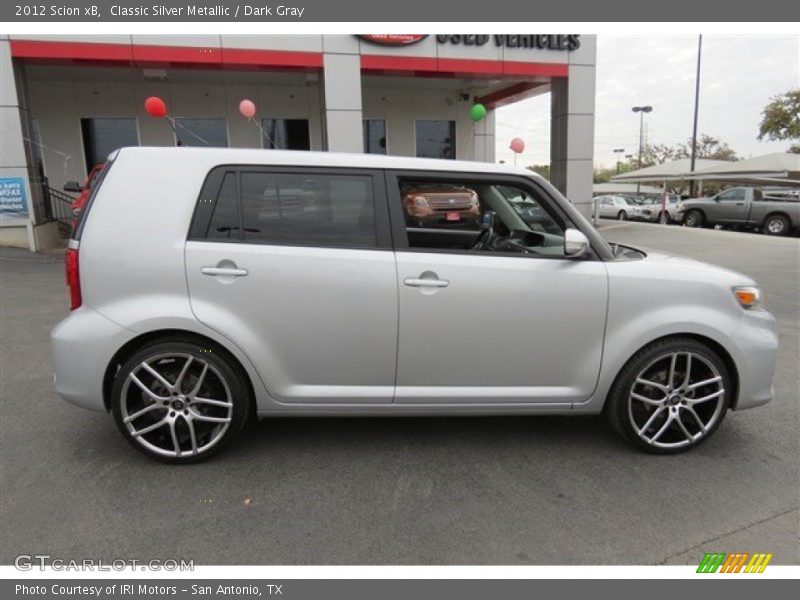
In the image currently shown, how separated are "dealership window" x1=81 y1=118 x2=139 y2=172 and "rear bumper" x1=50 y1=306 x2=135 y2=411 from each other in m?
14.9

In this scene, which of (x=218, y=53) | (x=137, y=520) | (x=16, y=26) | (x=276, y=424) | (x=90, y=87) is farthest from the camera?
(x=90, y=87)

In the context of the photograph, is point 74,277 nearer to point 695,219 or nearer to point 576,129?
point 576,129

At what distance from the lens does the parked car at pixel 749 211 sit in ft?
61.6

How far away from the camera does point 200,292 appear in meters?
3.08

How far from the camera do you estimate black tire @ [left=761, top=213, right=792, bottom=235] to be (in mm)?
18734

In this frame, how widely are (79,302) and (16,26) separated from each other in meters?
10.6

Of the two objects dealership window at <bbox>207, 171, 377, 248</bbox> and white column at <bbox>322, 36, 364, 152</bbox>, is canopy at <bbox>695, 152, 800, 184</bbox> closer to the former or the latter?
white column at <bbox>322, 36, 364, 152</bbox>

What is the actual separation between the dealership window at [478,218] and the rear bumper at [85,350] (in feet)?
5.77

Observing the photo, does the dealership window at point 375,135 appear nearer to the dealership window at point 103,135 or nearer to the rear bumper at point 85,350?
the dealership window at point 103,135

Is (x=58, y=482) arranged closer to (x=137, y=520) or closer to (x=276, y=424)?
(x=137, y=520)

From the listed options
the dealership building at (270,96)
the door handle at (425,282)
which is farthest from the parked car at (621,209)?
the door handle at (425,282)

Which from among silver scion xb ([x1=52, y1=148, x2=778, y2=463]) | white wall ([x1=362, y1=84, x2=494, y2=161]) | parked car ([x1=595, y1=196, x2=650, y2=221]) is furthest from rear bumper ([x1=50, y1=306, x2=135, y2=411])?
parked car ([x1=595, y1=196, x2=650, y2=221])

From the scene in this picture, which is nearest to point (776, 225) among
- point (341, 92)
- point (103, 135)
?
point (341, 92)

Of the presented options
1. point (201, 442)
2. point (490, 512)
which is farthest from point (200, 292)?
point (490, 512)
